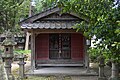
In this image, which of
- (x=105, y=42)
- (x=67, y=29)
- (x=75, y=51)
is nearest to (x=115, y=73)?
(x=105, y=42)

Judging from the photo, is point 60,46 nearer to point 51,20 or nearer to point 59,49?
point 59,49

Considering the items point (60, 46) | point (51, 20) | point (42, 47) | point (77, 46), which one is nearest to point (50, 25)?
point (51, 20)

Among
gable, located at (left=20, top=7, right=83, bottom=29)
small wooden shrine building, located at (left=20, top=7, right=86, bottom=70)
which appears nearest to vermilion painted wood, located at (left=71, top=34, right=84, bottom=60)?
small wooden shrine building, located at (left=20, top=7, right=86, bottom=70)

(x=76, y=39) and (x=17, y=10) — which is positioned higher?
(x=17, y=10)

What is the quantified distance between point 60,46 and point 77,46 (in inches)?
48.7

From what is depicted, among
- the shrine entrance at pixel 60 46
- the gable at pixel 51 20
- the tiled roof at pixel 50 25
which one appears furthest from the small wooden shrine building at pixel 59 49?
the tiled roof at pixel 50 25

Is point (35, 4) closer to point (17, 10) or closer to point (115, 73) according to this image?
point (17, 10)

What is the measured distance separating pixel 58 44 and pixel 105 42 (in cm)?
961

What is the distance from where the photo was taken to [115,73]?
9086 mm

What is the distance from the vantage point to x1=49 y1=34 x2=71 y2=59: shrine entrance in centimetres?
1541

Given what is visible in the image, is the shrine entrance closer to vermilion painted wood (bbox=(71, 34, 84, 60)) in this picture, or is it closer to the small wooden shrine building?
the small wooden shrine building

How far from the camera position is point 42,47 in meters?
15.6

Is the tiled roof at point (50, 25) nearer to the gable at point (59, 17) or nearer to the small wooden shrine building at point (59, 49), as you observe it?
the gable at point (59, 17)

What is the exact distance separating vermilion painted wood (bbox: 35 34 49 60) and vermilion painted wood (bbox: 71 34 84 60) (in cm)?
184
